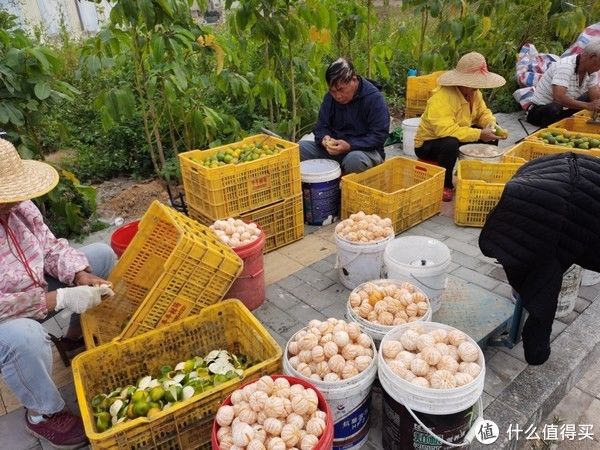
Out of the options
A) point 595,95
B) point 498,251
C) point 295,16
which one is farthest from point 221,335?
point 595,95

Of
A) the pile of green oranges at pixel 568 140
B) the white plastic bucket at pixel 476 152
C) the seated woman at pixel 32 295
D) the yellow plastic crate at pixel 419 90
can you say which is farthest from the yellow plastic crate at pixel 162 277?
the yellow plastic crate at pixel 419 90

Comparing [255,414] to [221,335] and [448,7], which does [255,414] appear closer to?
[221,335]

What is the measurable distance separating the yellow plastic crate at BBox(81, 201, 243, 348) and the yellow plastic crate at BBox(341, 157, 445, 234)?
176cm

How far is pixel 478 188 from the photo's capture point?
169 inches

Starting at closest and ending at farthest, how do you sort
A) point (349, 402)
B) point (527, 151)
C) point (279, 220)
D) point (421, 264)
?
point (349, 402), point (421, 264), point (279, 220), point (527, 151)

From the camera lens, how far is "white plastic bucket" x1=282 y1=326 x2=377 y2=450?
2.15 meters

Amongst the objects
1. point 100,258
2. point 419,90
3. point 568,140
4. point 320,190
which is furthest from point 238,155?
point 419,90

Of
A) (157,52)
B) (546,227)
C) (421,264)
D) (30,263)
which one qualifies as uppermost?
(157,52)

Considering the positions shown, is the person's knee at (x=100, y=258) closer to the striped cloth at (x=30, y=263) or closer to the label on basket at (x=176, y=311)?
the striped cloth at (x=30, y=263)

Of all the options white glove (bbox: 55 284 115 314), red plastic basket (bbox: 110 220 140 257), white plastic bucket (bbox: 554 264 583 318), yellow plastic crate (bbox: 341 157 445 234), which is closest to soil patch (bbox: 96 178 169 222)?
red plastic basket (bbox: 110 220 140 257)

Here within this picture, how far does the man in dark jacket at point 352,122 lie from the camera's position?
454 cm

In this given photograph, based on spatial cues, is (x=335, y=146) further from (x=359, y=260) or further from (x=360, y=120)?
(x=359, y=260)

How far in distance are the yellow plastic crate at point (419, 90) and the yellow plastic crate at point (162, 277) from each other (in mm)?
4833

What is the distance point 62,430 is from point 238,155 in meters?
2.56
